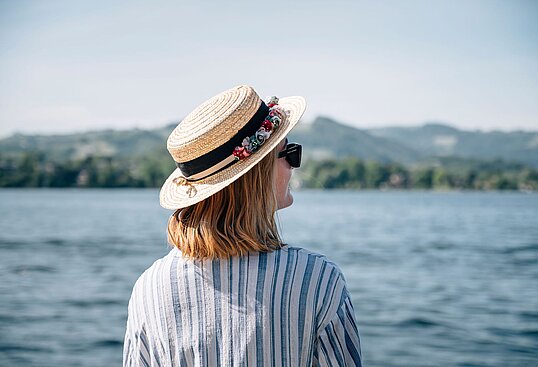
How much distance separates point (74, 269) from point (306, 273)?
2155cm

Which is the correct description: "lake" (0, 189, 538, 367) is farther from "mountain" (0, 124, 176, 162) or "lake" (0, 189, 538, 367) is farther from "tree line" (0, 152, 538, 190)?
"mountain" (0, 124, 176, 162)

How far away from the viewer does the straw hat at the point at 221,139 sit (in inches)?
66.0

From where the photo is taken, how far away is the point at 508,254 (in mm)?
28875

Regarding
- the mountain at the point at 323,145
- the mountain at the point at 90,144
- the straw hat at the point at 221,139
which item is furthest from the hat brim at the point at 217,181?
the mountain at the point at 90,144

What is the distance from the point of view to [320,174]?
287 ft

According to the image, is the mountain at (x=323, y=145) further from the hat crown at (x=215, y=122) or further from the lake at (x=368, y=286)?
the hat crown at (x=215, y=122)

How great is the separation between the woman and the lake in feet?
30.7

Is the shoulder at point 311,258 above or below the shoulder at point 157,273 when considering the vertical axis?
above

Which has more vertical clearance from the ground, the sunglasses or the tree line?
the sunglasses

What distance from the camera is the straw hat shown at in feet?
5.50

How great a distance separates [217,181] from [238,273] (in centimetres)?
21

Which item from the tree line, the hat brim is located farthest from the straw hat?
the tree line

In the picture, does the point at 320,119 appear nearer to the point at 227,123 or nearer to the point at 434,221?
the point at 434,221

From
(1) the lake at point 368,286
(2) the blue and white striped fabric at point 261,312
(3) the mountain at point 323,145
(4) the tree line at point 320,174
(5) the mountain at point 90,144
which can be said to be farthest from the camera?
(3) the mountain at point 323,145
